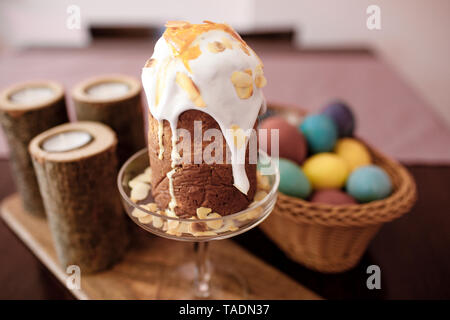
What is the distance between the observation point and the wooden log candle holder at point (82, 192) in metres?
0.63

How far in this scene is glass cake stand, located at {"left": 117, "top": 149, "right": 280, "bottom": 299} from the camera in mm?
513

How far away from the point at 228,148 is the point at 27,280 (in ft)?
1.48

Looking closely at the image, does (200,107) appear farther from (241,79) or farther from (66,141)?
(66,141)

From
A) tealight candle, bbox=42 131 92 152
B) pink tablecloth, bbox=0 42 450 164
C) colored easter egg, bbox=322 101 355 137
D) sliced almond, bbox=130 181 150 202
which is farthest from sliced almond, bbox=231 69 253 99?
pink tablecloth, bbox=0 42 450 164

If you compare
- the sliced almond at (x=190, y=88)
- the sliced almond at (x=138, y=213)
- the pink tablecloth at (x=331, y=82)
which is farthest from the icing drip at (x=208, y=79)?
the pink tablecloth at (x=331, y=82)

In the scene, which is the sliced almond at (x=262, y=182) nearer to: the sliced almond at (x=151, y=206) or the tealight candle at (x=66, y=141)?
the sliced almond at (x=151, y=206)

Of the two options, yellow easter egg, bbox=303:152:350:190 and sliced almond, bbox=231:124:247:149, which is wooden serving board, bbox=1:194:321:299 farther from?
sliced almond, bbox=231:124:247:149

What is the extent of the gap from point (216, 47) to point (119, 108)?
338 millimetres

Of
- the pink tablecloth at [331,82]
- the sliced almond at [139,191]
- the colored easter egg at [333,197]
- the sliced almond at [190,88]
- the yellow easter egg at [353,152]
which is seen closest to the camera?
the sliced almond at [190,88]

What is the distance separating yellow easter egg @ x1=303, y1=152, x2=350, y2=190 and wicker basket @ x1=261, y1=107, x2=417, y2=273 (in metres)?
0.10

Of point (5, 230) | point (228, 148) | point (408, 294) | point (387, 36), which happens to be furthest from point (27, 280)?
point (387, 36)

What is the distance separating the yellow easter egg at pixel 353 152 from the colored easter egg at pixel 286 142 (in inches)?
3.2

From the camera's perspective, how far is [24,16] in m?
2.25

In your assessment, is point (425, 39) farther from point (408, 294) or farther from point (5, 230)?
point (5, 230)
